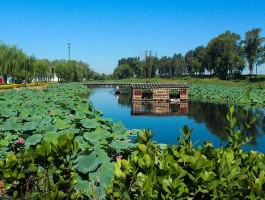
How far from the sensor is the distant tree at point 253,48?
206 feet

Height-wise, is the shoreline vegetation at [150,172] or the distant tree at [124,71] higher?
the distant tree at [124,71]

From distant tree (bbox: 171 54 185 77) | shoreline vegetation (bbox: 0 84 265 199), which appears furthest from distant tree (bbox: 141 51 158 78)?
shoreline vegetation (bbox: 0 84 265 199)

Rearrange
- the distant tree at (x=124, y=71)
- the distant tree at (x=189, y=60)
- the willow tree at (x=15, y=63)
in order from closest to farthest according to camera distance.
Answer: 1. the willow tree at (x=15, y=63)
2. the distant tree at (x=189, y=60)
3. the distant tree at (x=124, y=71)

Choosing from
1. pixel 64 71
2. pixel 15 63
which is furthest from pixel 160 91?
pixel 64 71

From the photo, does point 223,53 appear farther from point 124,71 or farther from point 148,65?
point 124,71

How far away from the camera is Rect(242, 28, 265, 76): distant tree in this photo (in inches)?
2472

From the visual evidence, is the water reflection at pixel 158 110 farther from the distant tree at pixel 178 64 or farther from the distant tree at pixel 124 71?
the distant tree at pixel 124 71

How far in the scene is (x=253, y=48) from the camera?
63.9m

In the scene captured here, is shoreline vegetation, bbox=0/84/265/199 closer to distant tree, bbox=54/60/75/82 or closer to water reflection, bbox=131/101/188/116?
water reflection, bbox=131/101/188/116

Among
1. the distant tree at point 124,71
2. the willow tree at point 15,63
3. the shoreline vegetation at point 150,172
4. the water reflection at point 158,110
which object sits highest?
the distant tree at point 124,71

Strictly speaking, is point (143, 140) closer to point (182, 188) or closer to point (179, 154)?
point (179, 154)

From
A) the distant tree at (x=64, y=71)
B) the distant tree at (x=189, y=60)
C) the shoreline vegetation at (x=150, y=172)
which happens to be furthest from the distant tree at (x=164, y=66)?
the shoreline vegetation at (x=150, y=172)

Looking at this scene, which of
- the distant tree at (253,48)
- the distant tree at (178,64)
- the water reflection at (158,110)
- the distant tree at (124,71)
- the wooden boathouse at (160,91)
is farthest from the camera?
the distant tree at (124,71)

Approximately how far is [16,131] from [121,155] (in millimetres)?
2736
